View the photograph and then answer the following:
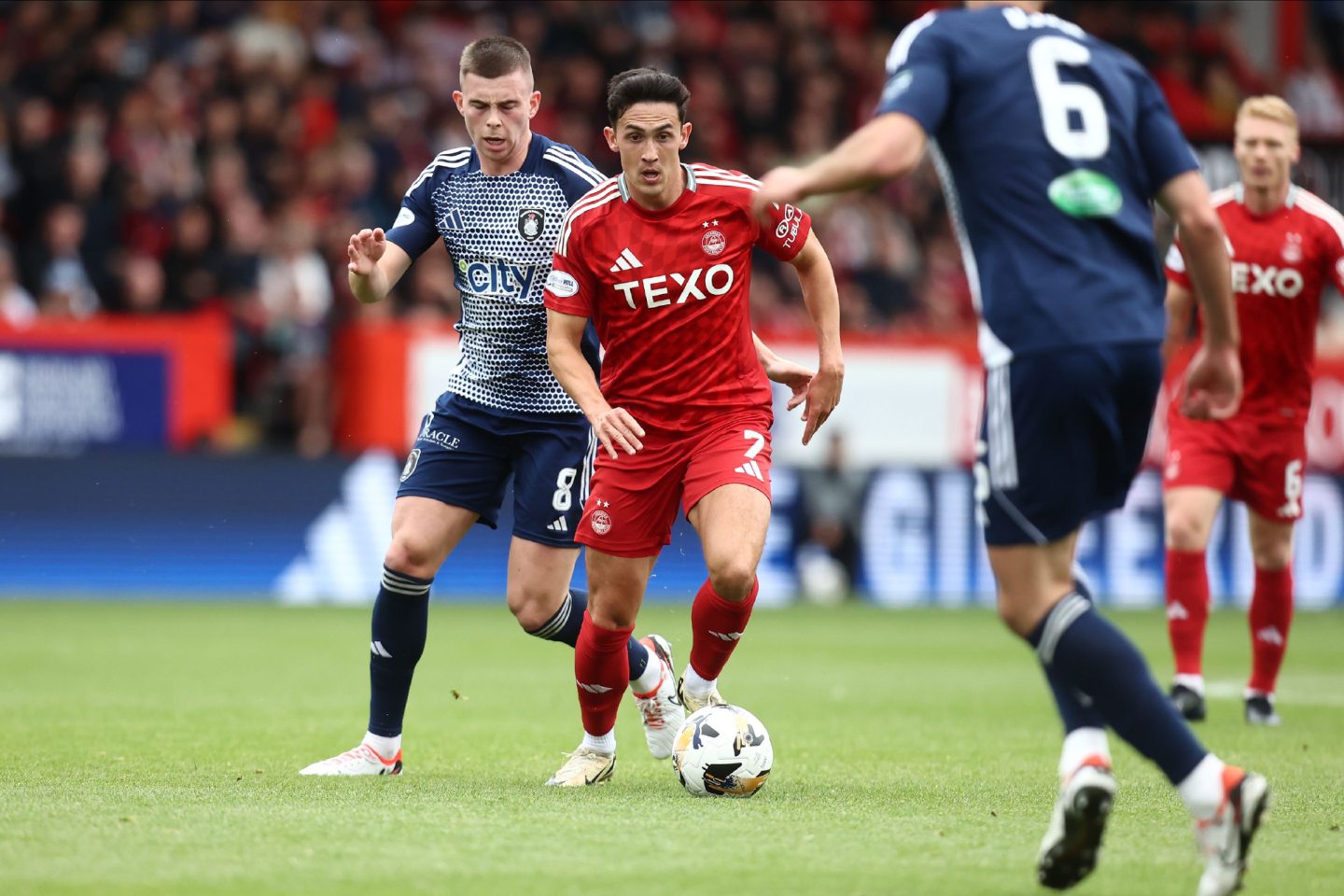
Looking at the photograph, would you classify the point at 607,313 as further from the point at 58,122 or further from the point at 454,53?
the point at 454,53

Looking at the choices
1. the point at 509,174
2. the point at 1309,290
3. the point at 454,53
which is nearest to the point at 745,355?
the point at 509,174

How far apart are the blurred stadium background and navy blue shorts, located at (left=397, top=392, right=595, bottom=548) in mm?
8958

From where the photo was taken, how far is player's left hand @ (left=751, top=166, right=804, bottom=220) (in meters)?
4.52

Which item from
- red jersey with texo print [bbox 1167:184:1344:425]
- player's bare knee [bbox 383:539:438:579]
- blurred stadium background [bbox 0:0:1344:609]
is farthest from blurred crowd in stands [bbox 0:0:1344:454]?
player's bare knee [bbox 383:539:438:579]

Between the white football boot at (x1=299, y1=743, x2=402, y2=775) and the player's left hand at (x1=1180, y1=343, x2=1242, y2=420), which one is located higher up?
the player's left hand at (x1=1180, y1=343, x2=1242, y2=420)

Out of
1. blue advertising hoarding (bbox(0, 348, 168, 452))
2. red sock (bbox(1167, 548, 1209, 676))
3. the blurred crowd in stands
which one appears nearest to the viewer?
red sock (bbox(1167, 548, 1209, 676))

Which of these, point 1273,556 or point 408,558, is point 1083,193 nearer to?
point 408,558

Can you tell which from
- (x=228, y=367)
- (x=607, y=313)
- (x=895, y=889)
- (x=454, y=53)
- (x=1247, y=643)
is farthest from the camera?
(x=454, y=53)

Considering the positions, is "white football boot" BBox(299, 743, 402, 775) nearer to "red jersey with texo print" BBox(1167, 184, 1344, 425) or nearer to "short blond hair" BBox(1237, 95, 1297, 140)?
"red jersey with texo print" BBox(1167, 184, 1344, 425)

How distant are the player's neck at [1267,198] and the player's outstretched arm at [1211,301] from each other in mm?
4842

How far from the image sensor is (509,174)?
7031 millimetres

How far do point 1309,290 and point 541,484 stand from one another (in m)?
4.34

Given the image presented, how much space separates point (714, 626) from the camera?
671 cm

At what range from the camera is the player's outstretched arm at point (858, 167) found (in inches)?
178
